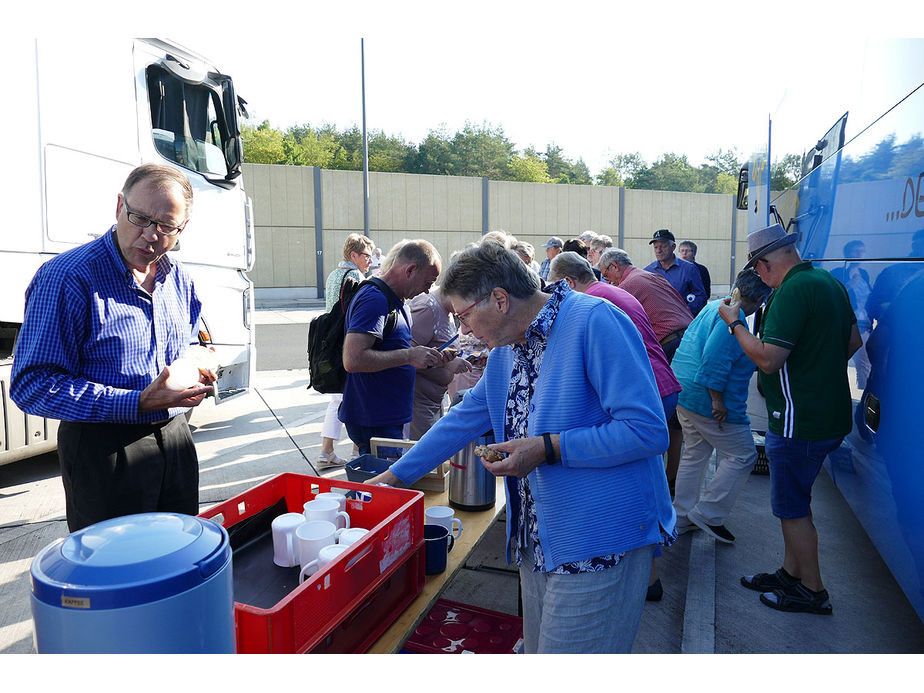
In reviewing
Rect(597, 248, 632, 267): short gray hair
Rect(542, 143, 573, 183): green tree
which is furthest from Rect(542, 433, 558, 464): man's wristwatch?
Rect(542, 143, 573, 183): green tree

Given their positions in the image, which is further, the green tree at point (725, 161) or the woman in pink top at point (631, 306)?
the green tree at point (725, 161)

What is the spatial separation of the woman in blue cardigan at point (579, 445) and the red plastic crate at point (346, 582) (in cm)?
38

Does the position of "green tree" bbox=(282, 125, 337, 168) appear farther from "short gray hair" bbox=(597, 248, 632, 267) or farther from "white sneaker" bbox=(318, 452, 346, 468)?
"short gray hair" bbox=(597, 248, 632, 267)

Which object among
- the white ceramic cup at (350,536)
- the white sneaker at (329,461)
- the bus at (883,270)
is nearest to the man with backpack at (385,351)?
the white ceramic cup at (350,536)

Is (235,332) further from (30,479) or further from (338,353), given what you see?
(338,353)

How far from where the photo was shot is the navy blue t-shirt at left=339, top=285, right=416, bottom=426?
3379 mm

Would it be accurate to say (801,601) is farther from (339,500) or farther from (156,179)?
(156,179)

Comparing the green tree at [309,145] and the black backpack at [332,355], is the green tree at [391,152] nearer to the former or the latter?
the green tree at [309,145]

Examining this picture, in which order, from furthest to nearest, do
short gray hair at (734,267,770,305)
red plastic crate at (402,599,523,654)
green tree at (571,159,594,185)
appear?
green tree at (571,159,594,185) → short gray hair at (734,267,770,305) → red plastic crate at (402,599,523,654)

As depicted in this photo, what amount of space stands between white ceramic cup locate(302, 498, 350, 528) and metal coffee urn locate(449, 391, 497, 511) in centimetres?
67

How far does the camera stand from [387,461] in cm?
269

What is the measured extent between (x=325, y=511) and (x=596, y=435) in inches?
34.4

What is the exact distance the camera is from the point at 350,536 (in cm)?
184

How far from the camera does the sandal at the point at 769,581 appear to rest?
3.52 metres
